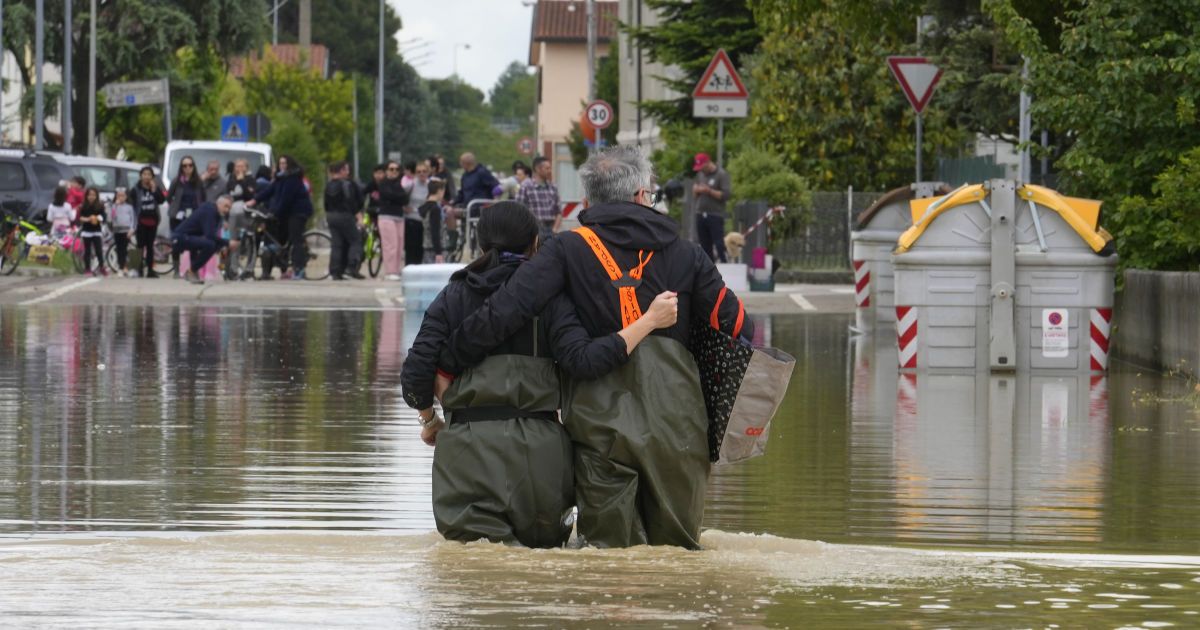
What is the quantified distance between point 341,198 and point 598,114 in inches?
413

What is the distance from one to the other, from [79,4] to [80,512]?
5518cm

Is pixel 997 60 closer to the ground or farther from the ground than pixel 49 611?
farther from the ground

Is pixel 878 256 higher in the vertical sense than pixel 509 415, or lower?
higher

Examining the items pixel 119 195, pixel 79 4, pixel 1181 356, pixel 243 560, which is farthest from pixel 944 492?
pixel 79 4

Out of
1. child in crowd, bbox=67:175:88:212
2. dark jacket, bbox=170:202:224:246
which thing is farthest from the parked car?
dark jacket, bbox=170:202:224:246

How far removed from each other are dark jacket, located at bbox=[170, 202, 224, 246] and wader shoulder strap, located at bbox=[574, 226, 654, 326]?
21738 mm

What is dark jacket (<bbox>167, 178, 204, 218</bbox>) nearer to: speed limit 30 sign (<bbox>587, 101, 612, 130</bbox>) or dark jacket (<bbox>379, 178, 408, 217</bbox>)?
dark jacket (<bbox>379, 178, 408, 217</bbox>)

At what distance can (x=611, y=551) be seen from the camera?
7660 mm

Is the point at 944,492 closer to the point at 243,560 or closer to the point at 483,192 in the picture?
the point at 243,560

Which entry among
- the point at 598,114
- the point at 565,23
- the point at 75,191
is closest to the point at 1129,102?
the point at 75,191

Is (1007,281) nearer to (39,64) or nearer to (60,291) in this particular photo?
(60,291)

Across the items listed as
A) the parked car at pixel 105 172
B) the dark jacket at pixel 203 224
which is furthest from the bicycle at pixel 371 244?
the parked car at pixel 105 172

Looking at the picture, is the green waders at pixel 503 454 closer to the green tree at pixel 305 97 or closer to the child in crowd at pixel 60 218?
the child in crowd at pixel 60 218

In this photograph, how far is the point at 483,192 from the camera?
33.4 meters
